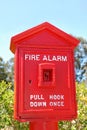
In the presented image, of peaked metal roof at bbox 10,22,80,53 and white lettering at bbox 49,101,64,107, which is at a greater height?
peaked metal roof at bbox 10,22,80,53

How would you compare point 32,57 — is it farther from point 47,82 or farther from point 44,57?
point 47,82

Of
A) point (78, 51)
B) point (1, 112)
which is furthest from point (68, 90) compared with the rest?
point (78, 51)

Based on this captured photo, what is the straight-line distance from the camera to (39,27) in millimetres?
4371

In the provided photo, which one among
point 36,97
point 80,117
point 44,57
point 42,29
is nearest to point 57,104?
point 36,97

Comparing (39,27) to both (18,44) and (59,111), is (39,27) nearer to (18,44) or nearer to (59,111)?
(18,44)

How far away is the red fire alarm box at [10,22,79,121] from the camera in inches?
165

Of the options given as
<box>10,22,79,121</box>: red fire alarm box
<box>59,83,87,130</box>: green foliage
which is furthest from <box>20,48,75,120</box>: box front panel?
<box>59,83,87,130</box>: green foliage

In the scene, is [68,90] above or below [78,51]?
below

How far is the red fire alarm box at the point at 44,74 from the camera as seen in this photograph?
4.18 meters

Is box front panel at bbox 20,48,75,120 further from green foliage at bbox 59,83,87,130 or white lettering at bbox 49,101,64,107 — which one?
green foliage at bbox 59,83,87,130

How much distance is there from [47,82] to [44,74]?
13 cm

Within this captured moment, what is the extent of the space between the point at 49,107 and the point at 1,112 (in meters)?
2.22

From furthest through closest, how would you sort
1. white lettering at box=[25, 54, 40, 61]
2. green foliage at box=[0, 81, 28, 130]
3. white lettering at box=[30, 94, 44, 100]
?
green foliage at box=[0, 81, 28, 130]
white lettering at box=[25, 54, 40, 61]
white lettering at box=[30, 94, 44, 100]

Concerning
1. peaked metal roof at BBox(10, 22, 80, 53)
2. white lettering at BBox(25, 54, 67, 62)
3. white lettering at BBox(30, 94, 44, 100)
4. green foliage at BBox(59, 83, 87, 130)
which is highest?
peaked metal roof at BBox(10, 22, 80, 53)
